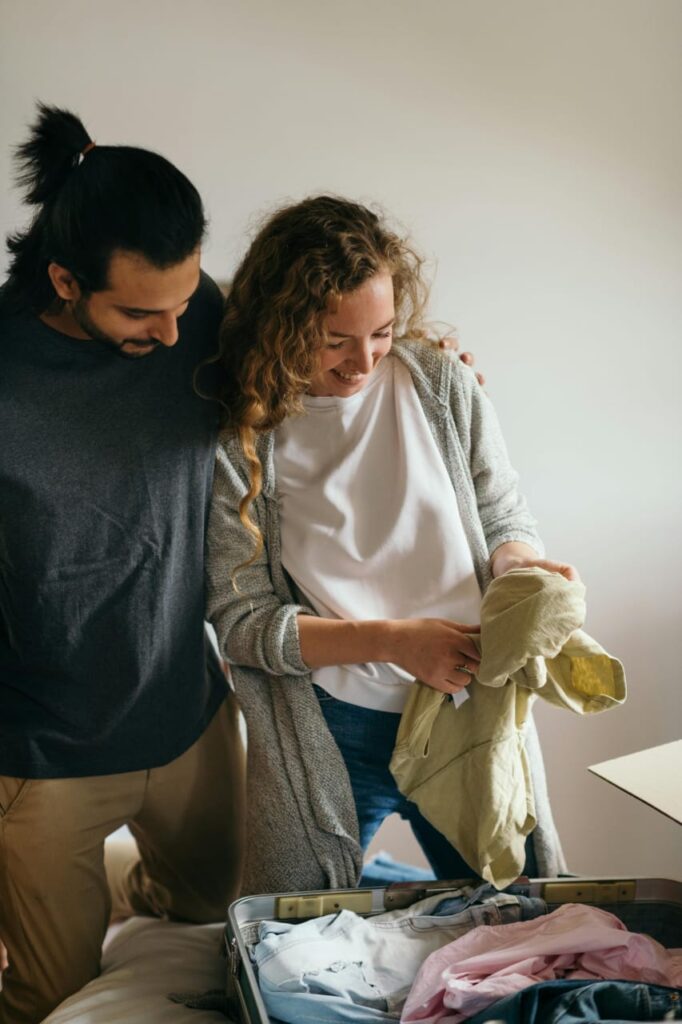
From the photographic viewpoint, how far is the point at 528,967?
117 cm

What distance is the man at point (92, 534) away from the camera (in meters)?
1.28

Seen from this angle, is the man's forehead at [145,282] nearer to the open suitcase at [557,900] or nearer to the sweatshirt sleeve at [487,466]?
the sweatshirt sleeve at [487,466]

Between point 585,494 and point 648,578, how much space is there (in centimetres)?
22

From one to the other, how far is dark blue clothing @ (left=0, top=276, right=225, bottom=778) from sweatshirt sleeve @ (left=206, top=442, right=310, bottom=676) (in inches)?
0.8

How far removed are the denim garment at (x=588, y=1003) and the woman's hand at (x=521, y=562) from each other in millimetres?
477

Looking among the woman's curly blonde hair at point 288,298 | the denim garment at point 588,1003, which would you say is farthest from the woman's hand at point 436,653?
the denim garment at point 588,1003

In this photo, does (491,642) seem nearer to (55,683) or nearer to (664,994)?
(664,994)

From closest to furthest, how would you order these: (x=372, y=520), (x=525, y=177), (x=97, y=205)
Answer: (x=97, y=205)
(x=372, y=520)
(x=525, y=177)

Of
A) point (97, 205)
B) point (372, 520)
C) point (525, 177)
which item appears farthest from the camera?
point (525, 177)

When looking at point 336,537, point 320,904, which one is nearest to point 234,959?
point 320,904

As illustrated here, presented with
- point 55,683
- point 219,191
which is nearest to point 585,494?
point 219,191

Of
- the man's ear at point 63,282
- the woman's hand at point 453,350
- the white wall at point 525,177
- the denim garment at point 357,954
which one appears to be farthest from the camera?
the white wall at point 525,177

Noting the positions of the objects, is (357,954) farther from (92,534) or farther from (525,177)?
(525,177)

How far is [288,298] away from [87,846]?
2.74 feet
